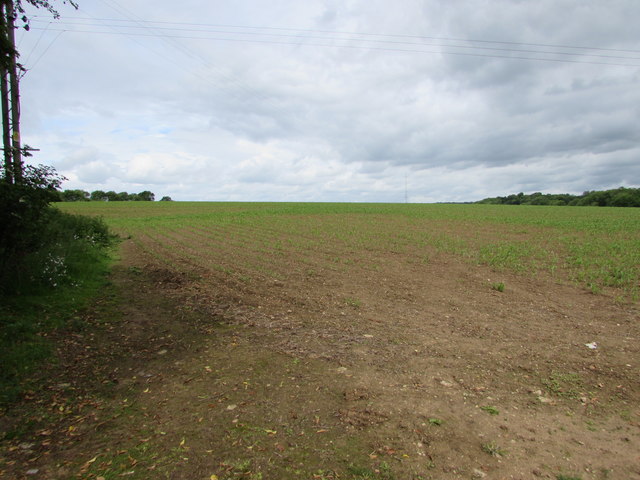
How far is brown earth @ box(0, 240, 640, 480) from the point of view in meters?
3.22

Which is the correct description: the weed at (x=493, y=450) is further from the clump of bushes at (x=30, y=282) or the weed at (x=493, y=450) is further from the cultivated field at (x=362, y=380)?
the clump of bushes at (x=30, y=282)

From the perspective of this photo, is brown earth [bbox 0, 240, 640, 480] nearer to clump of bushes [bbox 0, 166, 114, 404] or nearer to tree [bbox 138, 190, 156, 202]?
clump of bushes [bbox 0, 166, 114, 404]

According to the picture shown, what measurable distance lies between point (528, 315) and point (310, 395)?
5.73 m

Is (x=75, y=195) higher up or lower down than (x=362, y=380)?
higher up

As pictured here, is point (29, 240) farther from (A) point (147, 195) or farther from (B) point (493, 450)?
(A) point (147, 195)

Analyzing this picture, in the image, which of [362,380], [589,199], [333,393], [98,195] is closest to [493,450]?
[362,380]

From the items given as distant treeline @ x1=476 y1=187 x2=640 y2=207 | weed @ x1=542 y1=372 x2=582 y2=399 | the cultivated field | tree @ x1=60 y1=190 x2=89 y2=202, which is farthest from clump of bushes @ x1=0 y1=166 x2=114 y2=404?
distant treeline @ x1=476 y1=187 x2=640 y2=207

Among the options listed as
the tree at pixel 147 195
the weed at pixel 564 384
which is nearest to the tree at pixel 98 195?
the tree at pixel 147 195

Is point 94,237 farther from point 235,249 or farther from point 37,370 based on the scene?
point 37,370

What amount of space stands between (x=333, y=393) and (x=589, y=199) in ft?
388

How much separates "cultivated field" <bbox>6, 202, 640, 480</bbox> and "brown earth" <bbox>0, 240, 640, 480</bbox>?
23mm

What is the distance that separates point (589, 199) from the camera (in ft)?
310

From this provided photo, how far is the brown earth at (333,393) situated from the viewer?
322 centimetres

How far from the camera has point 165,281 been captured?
966cm
